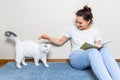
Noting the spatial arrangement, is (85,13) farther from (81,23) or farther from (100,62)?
(100,62)

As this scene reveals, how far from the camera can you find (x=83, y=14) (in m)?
1.75

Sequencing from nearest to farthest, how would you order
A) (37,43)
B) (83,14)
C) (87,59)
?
(87,59) < (83,14) < (37,43)

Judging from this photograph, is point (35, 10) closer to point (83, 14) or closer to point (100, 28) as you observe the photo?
point (83, 14)

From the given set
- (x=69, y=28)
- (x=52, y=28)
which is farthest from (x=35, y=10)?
(x=69, y=28)

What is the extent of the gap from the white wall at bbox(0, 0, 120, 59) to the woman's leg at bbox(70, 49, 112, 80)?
330 millimetres

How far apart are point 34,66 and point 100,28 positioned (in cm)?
70

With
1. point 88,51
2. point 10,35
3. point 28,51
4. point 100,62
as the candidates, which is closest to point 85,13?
point 88,51

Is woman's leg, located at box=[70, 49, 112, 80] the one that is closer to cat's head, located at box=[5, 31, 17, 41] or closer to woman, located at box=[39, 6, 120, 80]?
woman, located at box=[39, 6, 120, 80]

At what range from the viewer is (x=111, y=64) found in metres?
1.52

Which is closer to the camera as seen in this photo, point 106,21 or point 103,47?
point 103,47

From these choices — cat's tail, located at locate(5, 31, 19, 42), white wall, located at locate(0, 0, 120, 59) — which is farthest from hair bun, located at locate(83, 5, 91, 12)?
cat's tail, located at locate(5, 31, 19, 42)

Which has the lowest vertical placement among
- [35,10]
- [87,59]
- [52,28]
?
[87,59]

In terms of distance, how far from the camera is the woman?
58.1 inches

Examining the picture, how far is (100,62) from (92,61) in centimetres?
6
